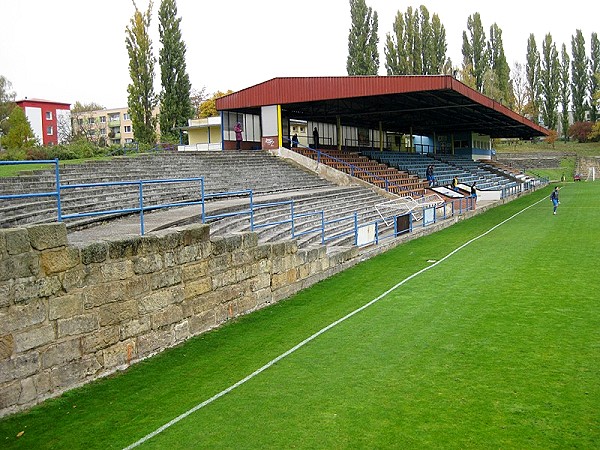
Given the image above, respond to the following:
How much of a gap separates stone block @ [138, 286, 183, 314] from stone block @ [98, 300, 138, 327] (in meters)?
0.17

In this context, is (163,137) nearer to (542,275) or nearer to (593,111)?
(542,275)

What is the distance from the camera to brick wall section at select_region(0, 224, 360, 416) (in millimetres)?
6730

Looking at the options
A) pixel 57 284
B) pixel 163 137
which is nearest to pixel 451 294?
pixel 57 284

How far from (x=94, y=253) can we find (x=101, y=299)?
0.67 m

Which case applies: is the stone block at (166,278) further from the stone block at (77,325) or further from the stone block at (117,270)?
the stone block at (77,325)

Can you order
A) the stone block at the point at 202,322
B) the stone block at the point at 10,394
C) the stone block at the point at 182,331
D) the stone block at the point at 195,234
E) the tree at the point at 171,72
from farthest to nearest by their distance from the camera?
the tree at the point at 171,72 → the stone block at the point at 202,322 → the stone block at the point at 195,234 → the stone block at the point at 182,331 → the stone block at the point at 10,394

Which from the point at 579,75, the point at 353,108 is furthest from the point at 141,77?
the point at 579,75

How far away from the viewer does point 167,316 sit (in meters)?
9.16

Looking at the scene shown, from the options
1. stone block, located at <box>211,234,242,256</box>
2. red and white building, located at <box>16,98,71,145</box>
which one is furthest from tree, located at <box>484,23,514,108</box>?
stone block, located at <box>211,234,242,256</box>

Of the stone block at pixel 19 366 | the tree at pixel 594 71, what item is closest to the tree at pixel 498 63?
the tree at pixel 594 71

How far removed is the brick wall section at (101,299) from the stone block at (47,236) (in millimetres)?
13

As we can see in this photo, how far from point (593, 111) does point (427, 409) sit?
87292 millimetres

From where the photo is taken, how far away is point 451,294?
11.9 meters

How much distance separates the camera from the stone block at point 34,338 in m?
6.73
